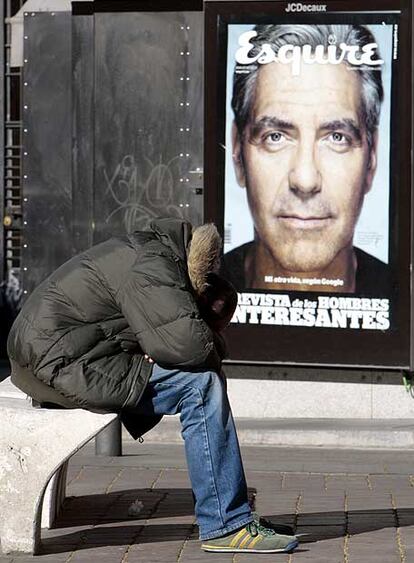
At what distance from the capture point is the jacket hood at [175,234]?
19.3 ft

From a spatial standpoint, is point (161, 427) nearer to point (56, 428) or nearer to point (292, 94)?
point (292, 94)

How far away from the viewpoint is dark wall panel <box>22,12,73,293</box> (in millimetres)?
9859

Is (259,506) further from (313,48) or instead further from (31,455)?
(313,48)

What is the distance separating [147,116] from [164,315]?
4.12 metres

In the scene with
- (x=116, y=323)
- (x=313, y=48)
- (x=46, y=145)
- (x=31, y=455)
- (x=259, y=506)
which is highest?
(x=313, y=48)

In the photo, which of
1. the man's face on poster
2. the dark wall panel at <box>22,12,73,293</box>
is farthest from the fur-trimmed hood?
the dark wall panel at <box>22,12,73,293</box>

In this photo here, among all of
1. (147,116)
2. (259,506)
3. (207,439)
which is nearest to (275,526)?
(207,439)

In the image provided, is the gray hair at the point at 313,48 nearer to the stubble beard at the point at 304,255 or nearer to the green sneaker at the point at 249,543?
the stubble beard at the point at 304,255

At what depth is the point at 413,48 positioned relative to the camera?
356 inches

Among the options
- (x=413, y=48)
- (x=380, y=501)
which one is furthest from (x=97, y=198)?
(x=380, y=501)

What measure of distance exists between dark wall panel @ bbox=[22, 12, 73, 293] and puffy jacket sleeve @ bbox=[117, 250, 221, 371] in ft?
13.7

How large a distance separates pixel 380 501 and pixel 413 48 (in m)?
3.17

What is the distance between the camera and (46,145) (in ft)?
32.5

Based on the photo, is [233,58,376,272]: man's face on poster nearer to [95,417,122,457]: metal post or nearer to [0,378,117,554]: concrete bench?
[95,417,122,457]: metal post
